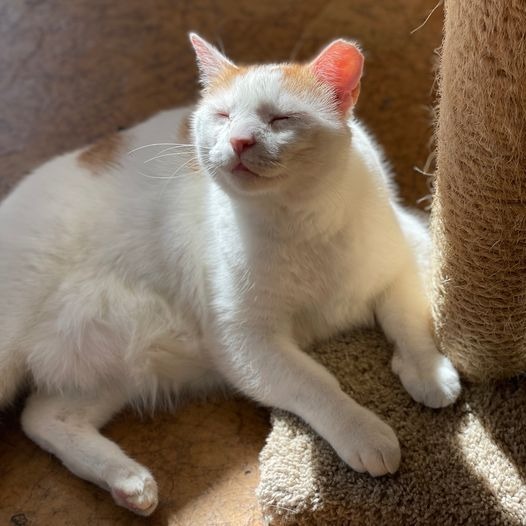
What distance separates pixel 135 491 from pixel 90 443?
0.53 ft

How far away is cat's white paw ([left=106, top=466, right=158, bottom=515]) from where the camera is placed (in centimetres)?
127

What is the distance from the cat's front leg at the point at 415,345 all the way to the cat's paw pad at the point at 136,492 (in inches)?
19.8

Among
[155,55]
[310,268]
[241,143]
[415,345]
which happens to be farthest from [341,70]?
[155,55]

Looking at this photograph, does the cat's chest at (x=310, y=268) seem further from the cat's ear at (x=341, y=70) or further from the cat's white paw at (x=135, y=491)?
the cat's white paw at (x=135, y=491)

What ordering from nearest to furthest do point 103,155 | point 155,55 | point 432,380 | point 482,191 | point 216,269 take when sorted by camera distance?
point 482,191 → point 432,380 → point 216,269 → point 103,155 → point 155,55

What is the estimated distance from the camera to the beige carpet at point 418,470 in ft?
3.82

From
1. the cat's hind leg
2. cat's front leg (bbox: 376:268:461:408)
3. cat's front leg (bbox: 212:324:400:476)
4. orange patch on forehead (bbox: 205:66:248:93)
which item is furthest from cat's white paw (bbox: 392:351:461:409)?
orange patch on forehead (bbox: 205:66:248:93)

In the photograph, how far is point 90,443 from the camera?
138 cm

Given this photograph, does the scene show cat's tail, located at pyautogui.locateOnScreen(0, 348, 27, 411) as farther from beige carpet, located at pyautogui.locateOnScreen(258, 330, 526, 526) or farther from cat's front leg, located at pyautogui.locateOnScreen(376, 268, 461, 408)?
cat's front leg, located at pyautogui.locateOnScreen(376, 268, 461, 408)

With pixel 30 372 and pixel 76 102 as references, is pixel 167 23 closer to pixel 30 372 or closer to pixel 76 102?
pixel 76 102

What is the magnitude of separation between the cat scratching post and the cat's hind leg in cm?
62

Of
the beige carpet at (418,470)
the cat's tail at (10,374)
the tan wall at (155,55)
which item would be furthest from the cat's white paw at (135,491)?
the tan wall at (155,55)

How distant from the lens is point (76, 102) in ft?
6.81

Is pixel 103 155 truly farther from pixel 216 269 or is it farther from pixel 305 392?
pixel 305 392
